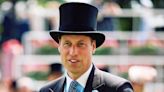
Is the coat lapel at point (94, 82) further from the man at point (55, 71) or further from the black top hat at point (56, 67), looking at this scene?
the black top hat at point (56, 67)

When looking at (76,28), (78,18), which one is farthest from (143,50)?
(76,28)

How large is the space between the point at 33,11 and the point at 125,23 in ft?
5.05

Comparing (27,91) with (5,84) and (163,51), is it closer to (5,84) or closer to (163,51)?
(5,84)

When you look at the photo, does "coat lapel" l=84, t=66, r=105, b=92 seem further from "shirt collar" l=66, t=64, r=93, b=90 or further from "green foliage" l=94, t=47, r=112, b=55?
"green foliage" l=94, t=47, r=112, b=55

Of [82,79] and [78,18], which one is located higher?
[78,18]

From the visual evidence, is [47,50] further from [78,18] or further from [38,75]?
[78,18]

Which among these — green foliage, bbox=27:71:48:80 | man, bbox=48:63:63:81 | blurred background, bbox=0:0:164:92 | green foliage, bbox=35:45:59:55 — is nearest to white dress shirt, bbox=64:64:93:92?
man, bbox=48:63:63:81

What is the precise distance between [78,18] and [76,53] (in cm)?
37

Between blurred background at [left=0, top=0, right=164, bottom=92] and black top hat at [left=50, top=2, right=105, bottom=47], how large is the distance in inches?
199

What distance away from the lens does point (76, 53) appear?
6336mm

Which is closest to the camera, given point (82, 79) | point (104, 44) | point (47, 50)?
point (82, 79)

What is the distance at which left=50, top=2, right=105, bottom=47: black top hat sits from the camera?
6520 millimetres

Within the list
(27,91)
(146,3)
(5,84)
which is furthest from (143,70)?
(146,3)

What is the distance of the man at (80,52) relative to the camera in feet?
20.9
